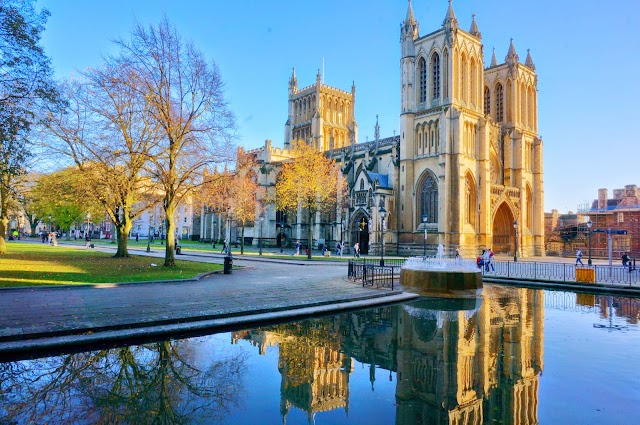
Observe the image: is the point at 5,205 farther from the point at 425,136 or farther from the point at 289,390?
the point at 425,136

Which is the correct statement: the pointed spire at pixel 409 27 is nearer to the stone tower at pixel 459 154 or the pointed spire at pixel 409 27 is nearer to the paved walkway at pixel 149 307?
the stone tower at pixel 459 154

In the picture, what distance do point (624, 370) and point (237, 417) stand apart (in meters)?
7.55

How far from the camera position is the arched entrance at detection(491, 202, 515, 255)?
54.4 m

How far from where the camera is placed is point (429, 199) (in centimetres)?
4962

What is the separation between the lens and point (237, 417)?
5949mm

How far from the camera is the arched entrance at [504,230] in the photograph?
54.4m

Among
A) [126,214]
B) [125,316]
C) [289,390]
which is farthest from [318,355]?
[126,214]

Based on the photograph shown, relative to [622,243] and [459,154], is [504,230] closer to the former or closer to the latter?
[459,154]

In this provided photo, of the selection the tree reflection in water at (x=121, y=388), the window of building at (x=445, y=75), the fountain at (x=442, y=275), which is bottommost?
the tree reflection in water at (x=121, y=388)

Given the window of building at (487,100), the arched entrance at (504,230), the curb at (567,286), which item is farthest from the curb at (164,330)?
the window of building at (487,100)

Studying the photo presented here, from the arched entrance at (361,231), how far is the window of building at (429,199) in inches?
304

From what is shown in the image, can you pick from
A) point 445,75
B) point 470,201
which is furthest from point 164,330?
point 445,75

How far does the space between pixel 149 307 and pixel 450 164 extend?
41.0 m

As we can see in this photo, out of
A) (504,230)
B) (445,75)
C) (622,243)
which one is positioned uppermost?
(445,75)
